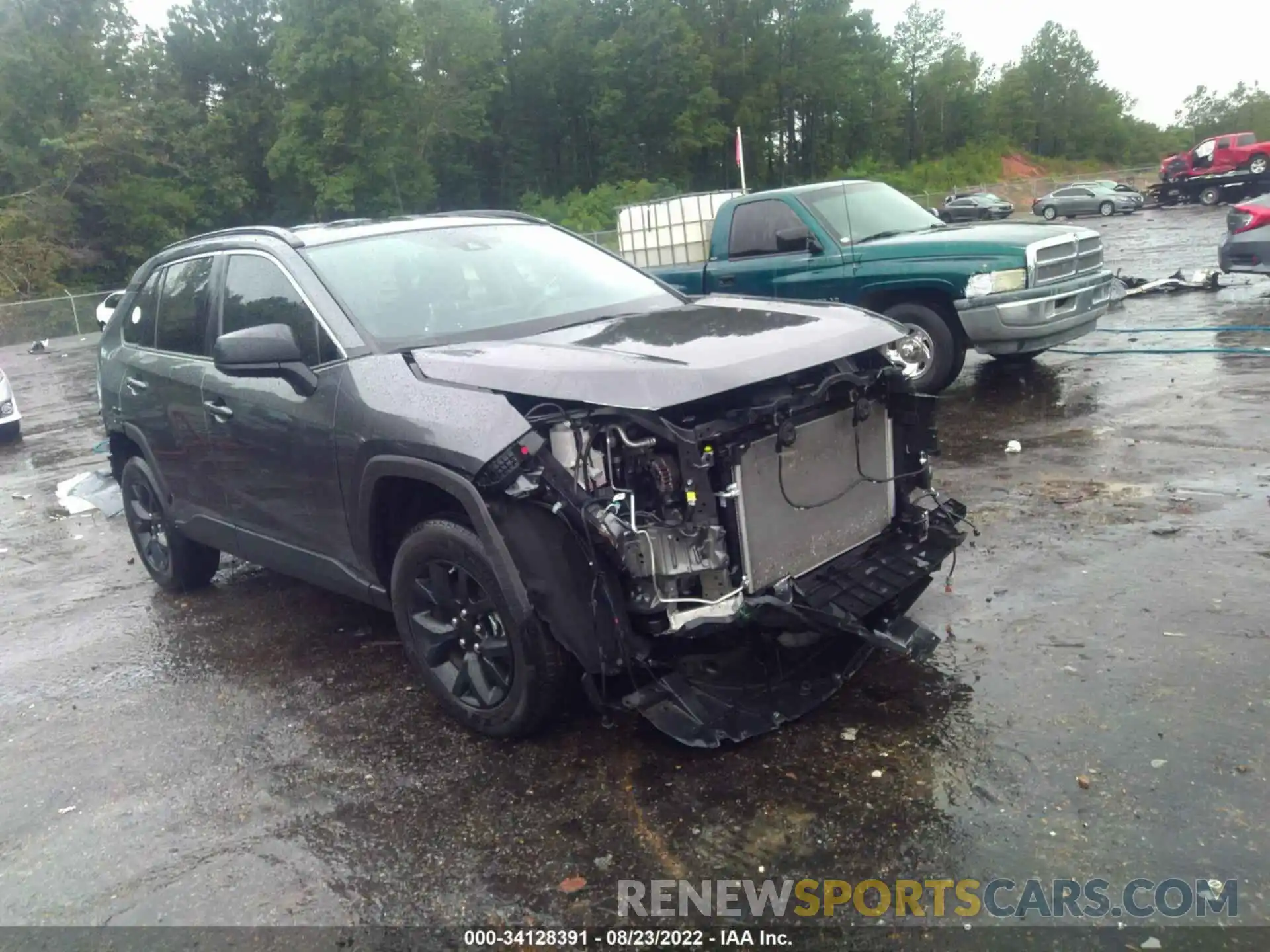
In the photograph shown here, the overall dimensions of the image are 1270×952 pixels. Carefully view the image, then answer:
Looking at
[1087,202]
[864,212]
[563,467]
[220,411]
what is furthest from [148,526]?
[1087,202]

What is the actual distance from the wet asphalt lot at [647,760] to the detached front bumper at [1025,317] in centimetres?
238

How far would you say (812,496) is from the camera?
147 inches

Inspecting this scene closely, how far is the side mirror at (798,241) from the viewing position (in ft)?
29.1

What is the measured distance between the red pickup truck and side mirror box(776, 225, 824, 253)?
34105 millimetres

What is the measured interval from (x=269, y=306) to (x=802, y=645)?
279cm

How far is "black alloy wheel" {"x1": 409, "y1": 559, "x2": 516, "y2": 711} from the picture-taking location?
146 inches

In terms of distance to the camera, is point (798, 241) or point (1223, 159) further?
point (1223, 159)

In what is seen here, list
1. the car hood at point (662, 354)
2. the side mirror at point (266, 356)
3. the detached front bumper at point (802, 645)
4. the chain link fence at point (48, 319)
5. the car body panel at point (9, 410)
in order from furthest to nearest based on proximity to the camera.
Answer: the chain link fence at point (48, 319) → the car body panel at point (9, 410) → the side mirror at point (266, 356) → the detached front bumper at point (802, 645) → the car hood at point (662, 354)

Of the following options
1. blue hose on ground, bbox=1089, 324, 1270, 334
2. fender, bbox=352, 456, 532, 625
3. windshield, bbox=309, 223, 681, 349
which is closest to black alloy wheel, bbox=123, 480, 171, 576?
windshield, bbox=309, 223, 681, 349

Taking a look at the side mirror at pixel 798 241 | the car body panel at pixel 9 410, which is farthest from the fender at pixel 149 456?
the car body panel at pixel 9 410

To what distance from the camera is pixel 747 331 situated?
3793 mm

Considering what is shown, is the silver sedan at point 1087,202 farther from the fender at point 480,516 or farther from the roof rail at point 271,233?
the fender at point 480,516

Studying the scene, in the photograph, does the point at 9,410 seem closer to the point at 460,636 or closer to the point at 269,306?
the point at 269,306


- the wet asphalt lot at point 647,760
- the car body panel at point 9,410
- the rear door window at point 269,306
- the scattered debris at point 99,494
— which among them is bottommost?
the wet asphalt lot at point 647,760
